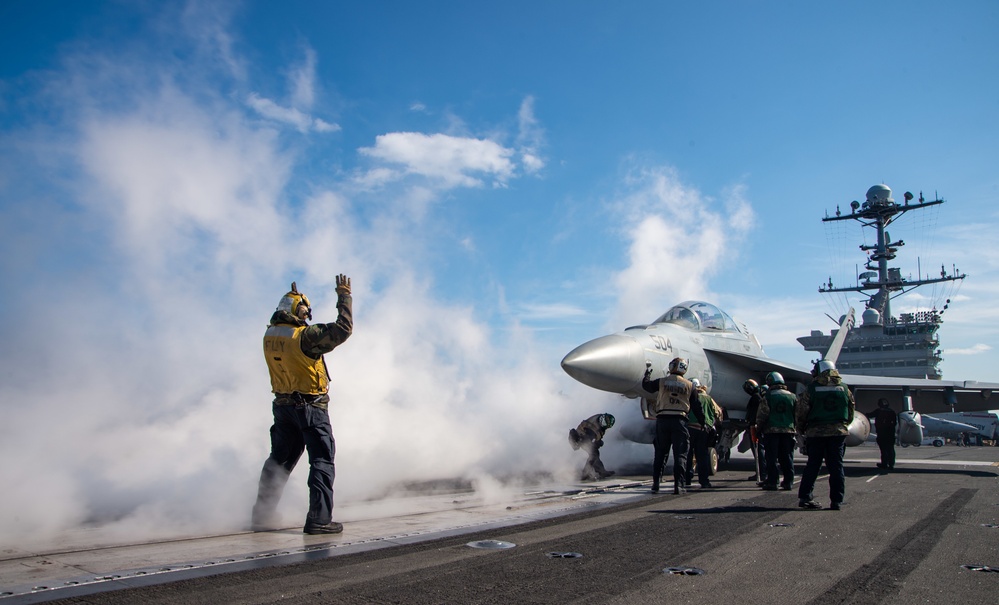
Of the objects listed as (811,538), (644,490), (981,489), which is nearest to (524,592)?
(811,538)

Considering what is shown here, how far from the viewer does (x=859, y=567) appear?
172 inches

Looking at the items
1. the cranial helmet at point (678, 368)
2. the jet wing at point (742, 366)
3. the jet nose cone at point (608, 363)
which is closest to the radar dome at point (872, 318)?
the jet wing at point (742, 366)

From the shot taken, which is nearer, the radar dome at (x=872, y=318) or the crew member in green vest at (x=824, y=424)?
the crew member in green vest at (x=824, y=424)

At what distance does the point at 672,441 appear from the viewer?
31.6ft

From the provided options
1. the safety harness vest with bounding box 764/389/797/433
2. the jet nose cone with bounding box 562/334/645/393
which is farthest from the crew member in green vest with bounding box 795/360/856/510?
the jet nose cone with bounding box 562/334/645/393

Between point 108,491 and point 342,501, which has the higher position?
point 108,491

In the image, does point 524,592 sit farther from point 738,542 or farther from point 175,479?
point 175,479

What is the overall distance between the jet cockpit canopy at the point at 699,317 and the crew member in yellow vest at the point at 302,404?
9.31m

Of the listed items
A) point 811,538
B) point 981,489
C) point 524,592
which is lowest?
point 981,489

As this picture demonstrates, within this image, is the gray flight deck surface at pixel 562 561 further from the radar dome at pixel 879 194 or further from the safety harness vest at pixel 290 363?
the radar dome at pixel 879 194

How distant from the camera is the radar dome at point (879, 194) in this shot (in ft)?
188

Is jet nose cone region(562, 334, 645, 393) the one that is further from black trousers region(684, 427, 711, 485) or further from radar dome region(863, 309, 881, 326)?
radar dome region(863, 309, 881, 326)

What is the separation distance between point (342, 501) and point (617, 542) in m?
4.49

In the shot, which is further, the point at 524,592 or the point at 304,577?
the point at 304,577
